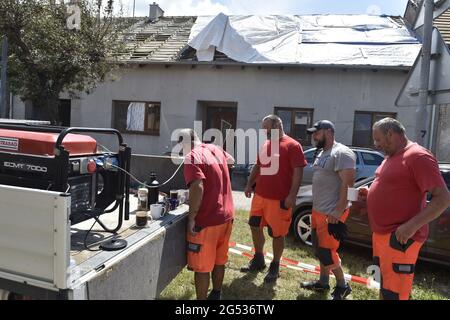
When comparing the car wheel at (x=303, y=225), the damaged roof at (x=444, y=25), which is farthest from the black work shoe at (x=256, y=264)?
the damaged roof at (x=444, y=25)

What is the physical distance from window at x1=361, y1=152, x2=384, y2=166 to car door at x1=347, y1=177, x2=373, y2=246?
12.5ft

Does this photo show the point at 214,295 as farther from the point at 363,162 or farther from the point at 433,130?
the point at 433,130

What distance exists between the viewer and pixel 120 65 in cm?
1382

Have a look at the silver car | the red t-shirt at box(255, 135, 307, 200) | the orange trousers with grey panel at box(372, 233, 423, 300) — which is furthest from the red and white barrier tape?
the silver car

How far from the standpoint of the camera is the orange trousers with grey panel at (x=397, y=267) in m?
2.82

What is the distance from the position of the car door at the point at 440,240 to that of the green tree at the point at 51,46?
374 inches

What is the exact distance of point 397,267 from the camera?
9.31ft

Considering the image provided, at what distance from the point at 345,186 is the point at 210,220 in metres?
1.35

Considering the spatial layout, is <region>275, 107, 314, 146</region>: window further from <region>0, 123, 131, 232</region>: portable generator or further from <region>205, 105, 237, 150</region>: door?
<region>0, 123, 131, 232</region>: portable generator

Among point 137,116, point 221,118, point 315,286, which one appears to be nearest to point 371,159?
point 315,286

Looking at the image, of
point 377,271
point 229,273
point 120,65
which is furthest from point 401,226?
point 120,65

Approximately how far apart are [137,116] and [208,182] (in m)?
12.0

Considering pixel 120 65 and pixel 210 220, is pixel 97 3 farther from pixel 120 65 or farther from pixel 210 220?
pixel 210 220

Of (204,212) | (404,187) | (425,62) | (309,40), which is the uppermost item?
(309,40)
